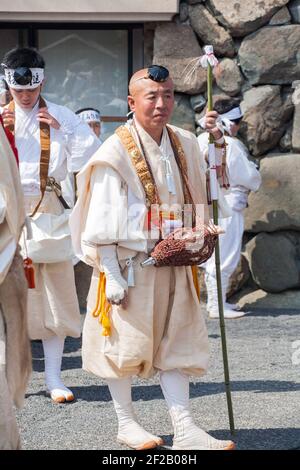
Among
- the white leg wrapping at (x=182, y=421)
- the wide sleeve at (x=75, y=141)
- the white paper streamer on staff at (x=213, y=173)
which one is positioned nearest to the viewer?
the white leg wrapping at (x=182, y=421)

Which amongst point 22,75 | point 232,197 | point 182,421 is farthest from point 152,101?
point 232,197

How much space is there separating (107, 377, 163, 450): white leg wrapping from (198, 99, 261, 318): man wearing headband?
148 inches

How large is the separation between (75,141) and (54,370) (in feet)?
4.46

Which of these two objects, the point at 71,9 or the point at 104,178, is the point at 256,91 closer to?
the point at 71,9

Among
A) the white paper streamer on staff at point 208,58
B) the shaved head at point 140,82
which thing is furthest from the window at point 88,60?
the shaved head at point 140,82

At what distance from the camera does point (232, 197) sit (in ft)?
28.9

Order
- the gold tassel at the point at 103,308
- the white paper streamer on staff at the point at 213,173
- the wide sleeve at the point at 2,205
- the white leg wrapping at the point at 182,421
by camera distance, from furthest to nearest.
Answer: the white paper streamer on staff at the point at 213,173, the gold tassel at the point at 103,308, the white leg wrapping at the point at 182,421, the wide sleeve at the point at 2,205

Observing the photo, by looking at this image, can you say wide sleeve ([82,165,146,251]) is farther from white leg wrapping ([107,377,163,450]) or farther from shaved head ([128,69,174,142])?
white leg wrapping ([107,377,163,450])

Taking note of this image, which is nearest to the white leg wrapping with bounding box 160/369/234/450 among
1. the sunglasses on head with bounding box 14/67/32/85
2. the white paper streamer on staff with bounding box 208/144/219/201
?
the white paper streamer on staff with bounding box 208/144/219/201

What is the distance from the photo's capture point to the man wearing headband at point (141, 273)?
4.70 m

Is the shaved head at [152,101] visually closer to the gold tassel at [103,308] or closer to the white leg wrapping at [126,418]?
the gold tassel at [103,308]

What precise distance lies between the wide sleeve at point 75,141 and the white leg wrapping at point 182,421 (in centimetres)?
163

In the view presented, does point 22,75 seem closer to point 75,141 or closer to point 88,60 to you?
point 75,141
